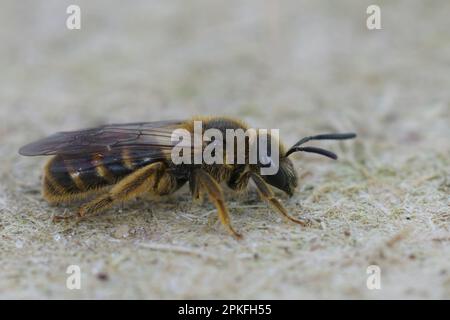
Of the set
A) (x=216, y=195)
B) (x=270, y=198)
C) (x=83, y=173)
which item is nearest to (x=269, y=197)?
(x=270, y=198)

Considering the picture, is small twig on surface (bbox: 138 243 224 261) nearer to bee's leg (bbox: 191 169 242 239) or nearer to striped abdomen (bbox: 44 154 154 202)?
bee's leg (bbox: 191 169 242 239)

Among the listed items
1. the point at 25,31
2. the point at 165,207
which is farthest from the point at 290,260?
the point at 25,31

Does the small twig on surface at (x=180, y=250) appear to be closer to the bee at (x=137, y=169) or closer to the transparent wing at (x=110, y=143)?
the bee at (x=137, y=169)

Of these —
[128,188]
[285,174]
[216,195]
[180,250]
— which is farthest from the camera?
[285,174]

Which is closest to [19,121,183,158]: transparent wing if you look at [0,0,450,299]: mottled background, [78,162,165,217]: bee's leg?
[78,162,165,217]: bee's leg

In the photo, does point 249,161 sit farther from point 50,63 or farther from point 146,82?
point 50,63

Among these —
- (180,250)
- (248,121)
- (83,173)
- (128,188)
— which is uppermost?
(248,121)

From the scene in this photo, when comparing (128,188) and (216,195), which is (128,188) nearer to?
(128,188)
